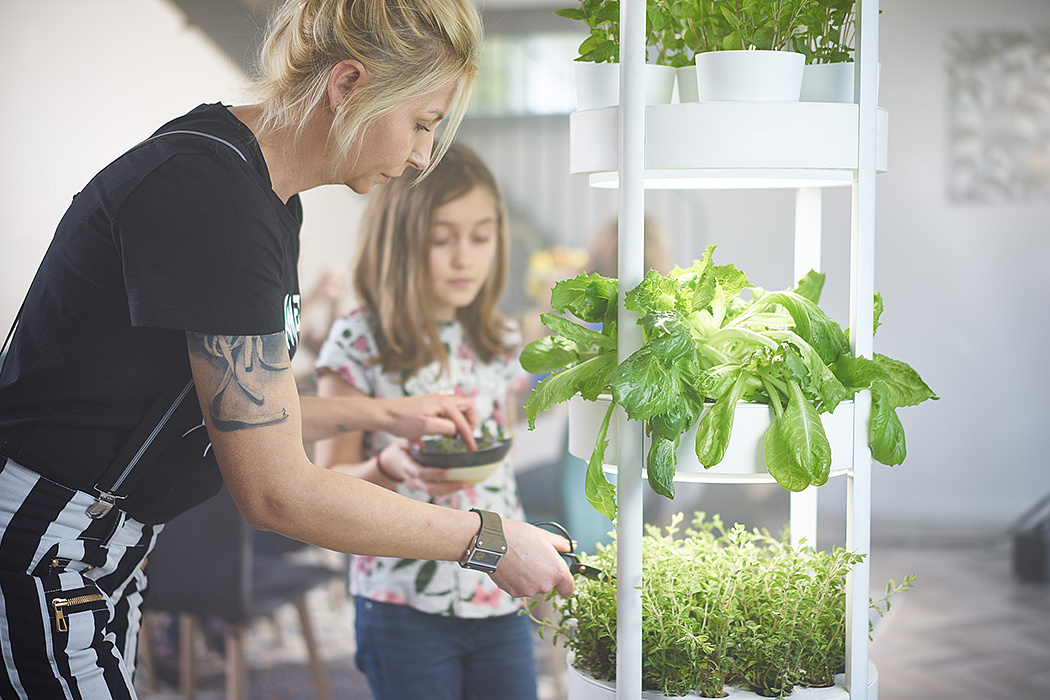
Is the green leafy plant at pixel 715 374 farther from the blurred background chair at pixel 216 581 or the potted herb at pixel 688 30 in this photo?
the blurred background chair at pixel 216 581

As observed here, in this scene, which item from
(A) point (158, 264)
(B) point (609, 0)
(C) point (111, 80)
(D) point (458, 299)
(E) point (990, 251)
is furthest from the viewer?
(E) point (990, 251)

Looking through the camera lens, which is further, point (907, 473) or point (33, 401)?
point (907, 473)

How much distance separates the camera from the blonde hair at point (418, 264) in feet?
6.18

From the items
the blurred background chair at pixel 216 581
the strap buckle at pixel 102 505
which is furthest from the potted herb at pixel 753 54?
the blurred background chair at pixel 216 581

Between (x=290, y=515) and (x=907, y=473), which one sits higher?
(x=290, y=515)

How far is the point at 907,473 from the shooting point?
10.7 feet

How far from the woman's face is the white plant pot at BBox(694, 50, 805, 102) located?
307mm

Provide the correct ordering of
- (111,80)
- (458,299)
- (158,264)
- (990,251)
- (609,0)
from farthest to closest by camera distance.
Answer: (990,251), (111,80), (458,299), (609,0), (158,264)

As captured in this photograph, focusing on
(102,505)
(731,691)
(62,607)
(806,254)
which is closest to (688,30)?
(806,254)

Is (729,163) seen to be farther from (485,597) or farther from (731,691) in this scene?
(485,597)

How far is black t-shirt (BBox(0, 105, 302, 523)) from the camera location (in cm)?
84

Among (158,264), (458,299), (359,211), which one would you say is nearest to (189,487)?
(158,264)

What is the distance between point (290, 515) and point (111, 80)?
1.95m

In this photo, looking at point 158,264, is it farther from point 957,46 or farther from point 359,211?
point 957,46
